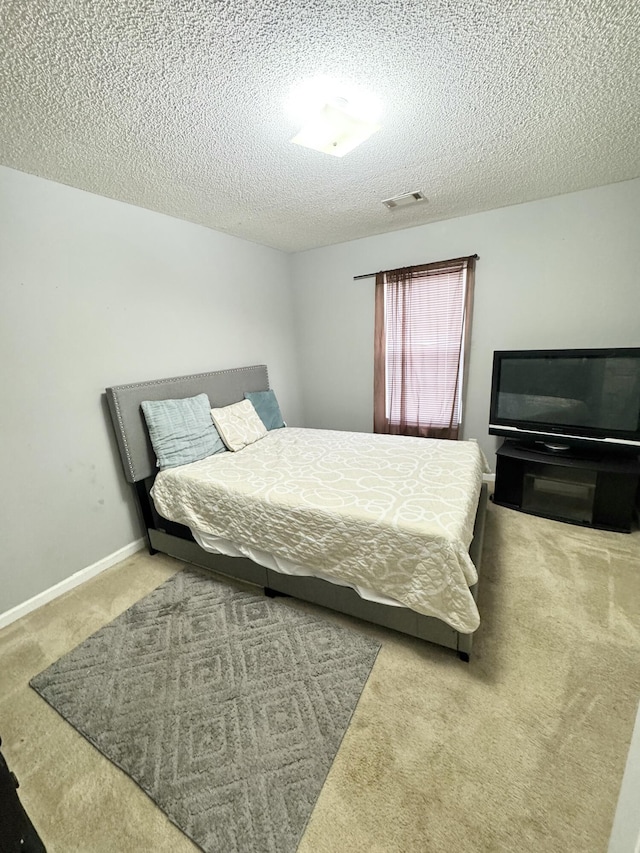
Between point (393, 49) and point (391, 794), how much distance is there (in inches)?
100

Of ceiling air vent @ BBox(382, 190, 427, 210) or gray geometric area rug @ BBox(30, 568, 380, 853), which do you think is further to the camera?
ceiling air vent @ BBox(382, 190, 427, 210)

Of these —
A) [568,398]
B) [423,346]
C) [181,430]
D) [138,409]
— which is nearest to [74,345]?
[138,409]

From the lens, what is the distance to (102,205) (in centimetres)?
211

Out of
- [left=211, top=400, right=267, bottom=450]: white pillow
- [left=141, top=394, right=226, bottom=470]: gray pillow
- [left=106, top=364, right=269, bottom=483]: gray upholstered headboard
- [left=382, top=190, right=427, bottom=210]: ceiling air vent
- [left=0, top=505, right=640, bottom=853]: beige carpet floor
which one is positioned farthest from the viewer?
[left=211, top=400, right=267, bottom=450]: white pillow

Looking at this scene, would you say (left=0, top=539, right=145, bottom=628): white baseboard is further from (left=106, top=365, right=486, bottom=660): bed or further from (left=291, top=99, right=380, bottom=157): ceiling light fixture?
(left=291, top=99, right=380, bottom=157): ceiling light fixture

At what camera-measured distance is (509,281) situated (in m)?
2.81

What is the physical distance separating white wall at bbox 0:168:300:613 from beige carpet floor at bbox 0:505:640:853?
0.52 m

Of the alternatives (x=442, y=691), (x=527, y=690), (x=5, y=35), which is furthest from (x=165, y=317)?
(x=527, y=690)

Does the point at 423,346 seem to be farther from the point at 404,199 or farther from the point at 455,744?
the point at 455,744

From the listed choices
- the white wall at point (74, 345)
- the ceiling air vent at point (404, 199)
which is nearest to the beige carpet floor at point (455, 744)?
the white wall at point (74, 345)

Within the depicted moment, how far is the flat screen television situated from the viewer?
2.29 meters

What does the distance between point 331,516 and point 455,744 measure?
0.92 metres

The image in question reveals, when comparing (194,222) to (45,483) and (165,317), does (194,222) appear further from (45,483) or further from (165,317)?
(45,483)

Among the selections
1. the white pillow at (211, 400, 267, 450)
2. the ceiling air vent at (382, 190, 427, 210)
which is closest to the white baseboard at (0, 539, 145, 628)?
the white pillow at (211, 400, 267, 450)
